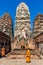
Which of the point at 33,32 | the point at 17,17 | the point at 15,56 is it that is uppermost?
the point at 17,17

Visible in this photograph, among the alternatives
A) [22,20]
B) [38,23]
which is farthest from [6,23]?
[38,23]

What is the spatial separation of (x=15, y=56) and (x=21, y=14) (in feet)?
160

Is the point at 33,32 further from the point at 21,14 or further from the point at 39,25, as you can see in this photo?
the point at 21,14

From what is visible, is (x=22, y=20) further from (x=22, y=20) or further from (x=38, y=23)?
(x=38, y=23)

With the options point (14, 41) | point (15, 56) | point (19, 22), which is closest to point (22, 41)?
point (14, 41)

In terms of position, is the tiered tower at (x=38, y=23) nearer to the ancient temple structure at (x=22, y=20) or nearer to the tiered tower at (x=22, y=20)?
the ancient temple structure at (x=22, y=20)

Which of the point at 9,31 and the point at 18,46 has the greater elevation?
the point at 9,31

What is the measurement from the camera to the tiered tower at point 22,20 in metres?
64.6

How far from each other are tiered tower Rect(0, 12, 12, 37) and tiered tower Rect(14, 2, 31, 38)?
231 cm

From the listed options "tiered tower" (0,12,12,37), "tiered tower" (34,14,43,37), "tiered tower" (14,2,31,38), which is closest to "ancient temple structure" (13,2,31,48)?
"tiered tower" (14,2,31,38)

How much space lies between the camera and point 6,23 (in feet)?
206

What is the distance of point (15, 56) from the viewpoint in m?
21.2

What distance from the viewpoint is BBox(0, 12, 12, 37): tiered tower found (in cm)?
6131

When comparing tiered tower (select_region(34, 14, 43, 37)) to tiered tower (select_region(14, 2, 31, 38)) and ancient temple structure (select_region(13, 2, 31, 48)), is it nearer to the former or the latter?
ancient temple structure (select_region(13, 2, 31, 48))
